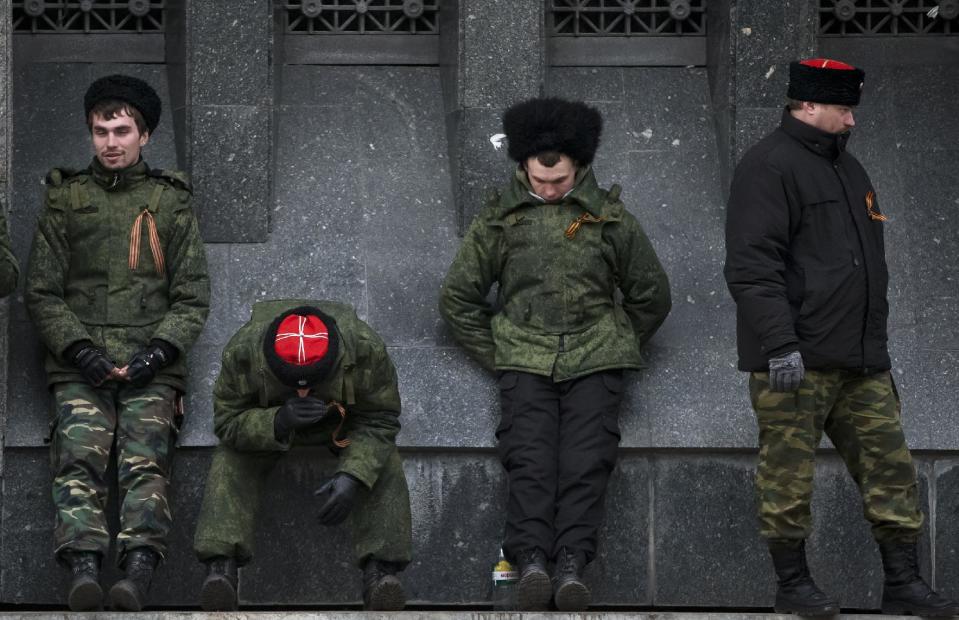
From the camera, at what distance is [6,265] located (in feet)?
32.1

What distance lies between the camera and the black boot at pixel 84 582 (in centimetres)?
945

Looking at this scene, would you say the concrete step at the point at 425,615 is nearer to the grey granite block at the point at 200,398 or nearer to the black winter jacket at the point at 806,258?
the black winter jacket at the point at 806,258

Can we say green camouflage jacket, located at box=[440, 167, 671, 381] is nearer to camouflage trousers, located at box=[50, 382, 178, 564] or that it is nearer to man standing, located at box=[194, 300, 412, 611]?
man standing, located at box=[194, 300, 412, 611]

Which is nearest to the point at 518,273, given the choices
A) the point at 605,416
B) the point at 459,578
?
the point at 605,416

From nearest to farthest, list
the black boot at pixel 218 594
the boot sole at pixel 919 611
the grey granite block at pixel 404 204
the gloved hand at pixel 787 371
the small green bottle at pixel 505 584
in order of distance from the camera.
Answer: the gloved hand at pixel 787 371 → the boot sole at pixel 919 611 → the black boot at pixel 218 594 → the small green bottle at pixel 505 584 → the grey granite block at pixel 404 204

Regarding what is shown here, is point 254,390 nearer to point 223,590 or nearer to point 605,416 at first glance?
point 223,590

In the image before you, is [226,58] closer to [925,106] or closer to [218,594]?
[218,594]

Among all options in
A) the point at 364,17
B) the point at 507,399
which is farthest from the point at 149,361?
the point at 364,17

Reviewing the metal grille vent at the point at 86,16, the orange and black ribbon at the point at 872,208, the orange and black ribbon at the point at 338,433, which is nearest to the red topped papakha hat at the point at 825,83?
the orange and black ribbon at the point at 872,208

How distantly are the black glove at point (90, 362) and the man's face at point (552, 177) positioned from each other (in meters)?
2.01

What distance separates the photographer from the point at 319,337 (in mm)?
9641

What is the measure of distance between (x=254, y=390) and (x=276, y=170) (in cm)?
182

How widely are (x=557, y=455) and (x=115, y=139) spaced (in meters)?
2.37

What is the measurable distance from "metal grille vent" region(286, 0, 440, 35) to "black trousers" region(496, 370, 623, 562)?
7.30 ft
